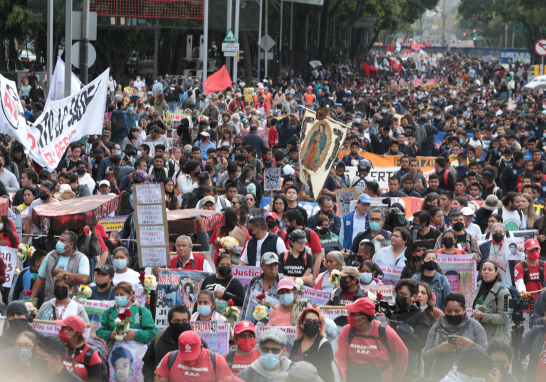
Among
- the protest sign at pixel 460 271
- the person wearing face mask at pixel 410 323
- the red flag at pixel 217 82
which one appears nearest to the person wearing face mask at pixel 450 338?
the person wearing face mask at pixel 410 323

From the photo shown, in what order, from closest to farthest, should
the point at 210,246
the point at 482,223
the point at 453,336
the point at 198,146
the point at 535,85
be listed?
the point at 453,336 → the point at 210,246 → the point at 482,223 → the point at 198,146 → the point at 535,85

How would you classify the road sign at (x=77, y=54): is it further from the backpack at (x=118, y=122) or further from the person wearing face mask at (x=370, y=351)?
the person wearing face mask at (x=370, y=351)

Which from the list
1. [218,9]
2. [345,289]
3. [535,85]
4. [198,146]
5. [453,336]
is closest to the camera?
[453,336]

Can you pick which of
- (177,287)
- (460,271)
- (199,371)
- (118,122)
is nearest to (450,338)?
(199,371)

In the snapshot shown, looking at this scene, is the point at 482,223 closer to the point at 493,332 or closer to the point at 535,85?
the point at 493,332

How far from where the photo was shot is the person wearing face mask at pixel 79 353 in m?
6.40

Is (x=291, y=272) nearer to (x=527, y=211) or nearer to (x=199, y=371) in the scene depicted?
(x=199, y=371)

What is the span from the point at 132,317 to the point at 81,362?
2.97 feet

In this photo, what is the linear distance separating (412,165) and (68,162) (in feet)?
17.6

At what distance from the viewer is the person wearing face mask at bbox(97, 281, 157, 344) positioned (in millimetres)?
7199

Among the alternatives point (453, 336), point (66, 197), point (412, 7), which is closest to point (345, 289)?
point (453, 336)

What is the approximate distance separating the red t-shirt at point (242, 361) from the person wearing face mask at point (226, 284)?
1.50 meters

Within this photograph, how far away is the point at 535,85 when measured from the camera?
134ft

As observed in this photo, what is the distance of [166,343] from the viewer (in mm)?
6598
